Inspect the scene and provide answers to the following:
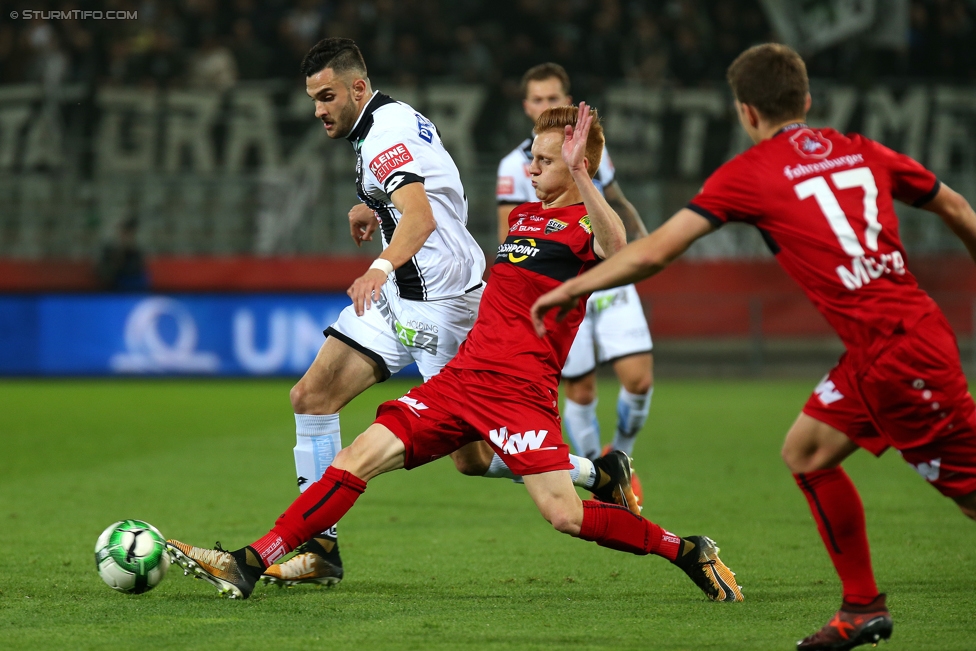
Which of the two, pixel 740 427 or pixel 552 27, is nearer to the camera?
pixel 740 427

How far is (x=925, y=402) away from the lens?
365cm

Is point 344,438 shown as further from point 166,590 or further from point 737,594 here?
point 737,594

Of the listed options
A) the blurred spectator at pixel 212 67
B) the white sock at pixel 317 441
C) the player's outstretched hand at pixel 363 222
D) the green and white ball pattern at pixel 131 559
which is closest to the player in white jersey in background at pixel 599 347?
the player's outstretched hand at pixel 363 222

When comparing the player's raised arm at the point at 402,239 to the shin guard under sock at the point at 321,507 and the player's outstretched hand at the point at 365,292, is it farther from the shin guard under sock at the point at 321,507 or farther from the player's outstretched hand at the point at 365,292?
the shin guard under sock at the point at 321,507

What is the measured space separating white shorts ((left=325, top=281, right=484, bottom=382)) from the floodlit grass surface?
97 centimetres

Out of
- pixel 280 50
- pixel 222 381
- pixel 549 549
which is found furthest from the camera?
pixel 280 50

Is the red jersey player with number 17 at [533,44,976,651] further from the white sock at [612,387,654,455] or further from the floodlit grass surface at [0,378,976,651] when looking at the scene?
the white sock at [612,387,654,455]

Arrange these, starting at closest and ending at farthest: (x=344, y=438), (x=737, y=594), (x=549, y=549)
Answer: (x=737, y=594) → (x=549, y=549) → (x=344, y=438)

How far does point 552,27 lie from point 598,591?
17087 millimetres

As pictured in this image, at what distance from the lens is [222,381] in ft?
→ 58.0

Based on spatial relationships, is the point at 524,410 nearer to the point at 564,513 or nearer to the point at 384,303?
the point at 564,513

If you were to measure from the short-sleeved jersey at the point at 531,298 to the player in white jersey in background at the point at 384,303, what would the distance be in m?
0.54

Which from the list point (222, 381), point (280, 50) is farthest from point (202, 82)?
point (222, 381)

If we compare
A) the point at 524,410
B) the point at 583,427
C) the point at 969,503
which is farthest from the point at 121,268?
the point at 969,503
